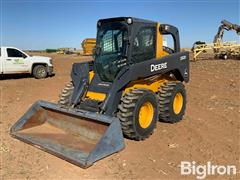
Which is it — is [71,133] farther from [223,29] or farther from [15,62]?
[223,29]

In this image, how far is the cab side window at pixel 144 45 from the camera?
21.0 ft

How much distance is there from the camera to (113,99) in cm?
570

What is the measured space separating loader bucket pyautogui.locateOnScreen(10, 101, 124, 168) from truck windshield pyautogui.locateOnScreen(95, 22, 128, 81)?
1.22 meters

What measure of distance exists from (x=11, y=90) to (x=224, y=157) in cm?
914

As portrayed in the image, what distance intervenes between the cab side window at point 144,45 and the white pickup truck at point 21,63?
10098 mm

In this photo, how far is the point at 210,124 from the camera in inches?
281

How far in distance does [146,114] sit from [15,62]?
1068 centimetres

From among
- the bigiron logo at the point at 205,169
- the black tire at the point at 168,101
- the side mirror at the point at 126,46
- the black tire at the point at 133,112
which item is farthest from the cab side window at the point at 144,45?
the bigiron logo at the point at 205,169

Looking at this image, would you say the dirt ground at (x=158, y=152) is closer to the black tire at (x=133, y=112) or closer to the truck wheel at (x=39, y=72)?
the black tire at (x=133, y=112)

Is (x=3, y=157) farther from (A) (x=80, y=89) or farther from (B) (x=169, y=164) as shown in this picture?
(B) (x=169, y=164)

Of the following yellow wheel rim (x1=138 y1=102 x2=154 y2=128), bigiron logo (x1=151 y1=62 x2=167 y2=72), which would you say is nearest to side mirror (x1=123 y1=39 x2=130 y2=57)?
bigiron logo (x1=151 y1=62 x2=167 y2=72)

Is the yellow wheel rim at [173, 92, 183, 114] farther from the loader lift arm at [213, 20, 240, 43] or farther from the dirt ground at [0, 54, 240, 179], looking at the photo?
the loader lift arm at [213, 20, 240, 43]

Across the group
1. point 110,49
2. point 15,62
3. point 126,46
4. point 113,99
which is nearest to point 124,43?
point 126,46

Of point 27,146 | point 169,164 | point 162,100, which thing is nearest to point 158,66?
point 162,100
